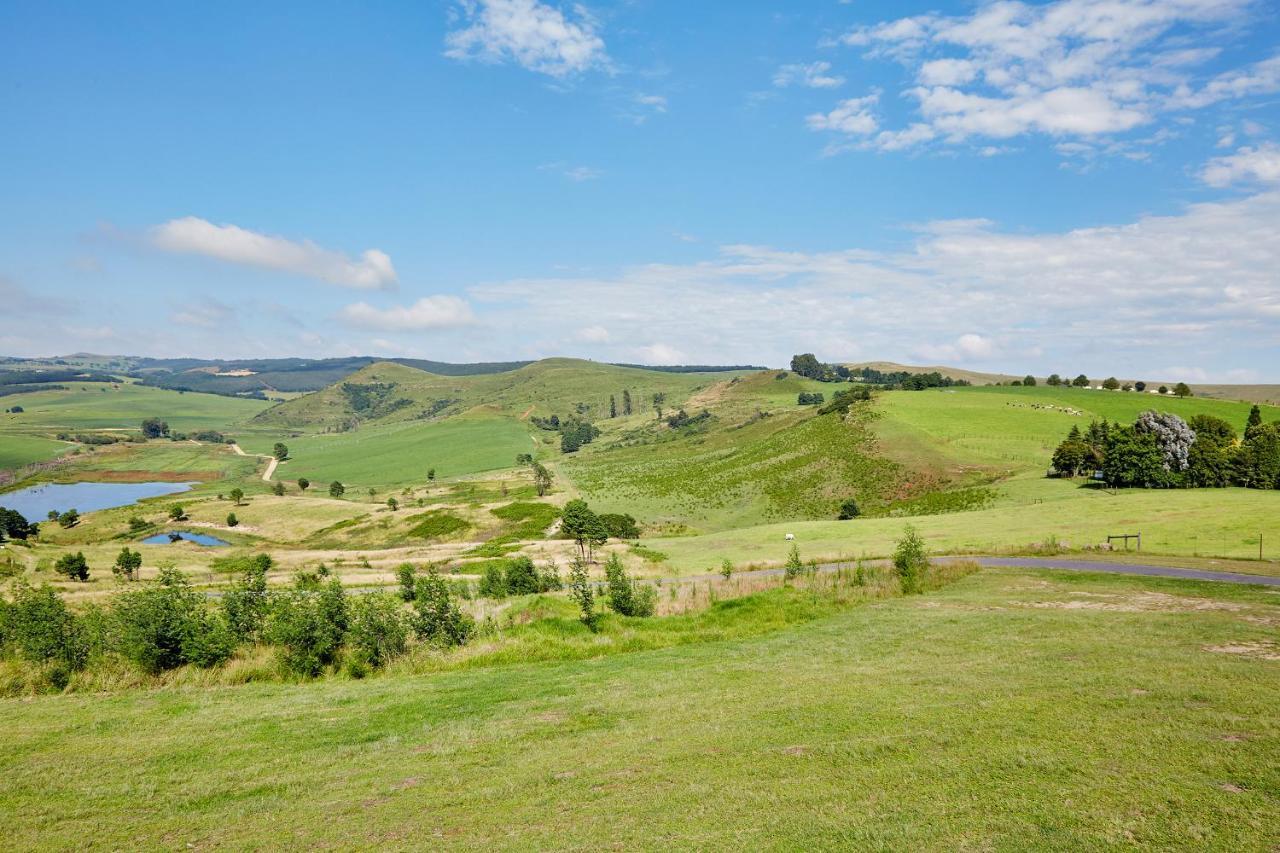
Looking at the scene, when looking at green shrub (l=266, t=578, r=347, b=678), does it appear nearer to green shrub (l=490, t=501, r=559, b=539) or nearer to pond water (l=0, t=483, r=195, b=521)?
green shrub (l=490, t=501, r=559, b=539)

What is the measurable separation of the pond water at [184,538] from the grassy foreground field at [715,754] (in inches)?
4708

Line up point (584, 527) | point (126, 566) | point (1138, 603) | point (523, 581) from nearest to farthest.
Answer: point (1138, 603), point (523, 581), point (584, 527), point (126, 566)

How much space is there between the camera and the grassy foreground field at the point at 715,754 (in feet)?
34.0

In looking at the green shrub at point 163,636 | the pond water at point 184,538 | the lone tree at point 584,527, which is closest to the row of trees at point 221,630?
the green shrub at point 163,636

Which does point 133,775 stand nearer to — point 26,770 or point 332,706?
point 26,770

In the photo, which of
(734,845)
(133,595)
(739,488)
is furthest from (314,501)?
(734,845)

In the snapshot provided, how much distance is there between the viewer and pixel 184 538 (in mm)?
122812

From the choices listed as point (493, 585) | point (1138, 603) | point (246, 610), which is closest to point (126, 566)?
point (493, 585)

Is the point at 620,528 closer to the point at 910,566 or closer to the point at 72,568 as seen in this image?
the point at 910,566

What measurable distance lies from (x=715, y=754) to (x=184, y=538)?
14198cm

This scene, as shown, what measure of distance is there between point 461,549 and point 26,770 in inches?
3388

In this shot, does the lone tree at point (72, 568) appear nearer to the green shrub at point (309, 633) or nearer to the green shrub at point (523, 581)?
the green shrub at point (523, 581)

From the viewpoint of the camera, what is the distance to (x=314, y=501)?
476ft

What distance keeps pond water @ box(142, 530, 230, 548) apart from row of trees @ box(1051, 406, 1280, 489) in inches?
5566
